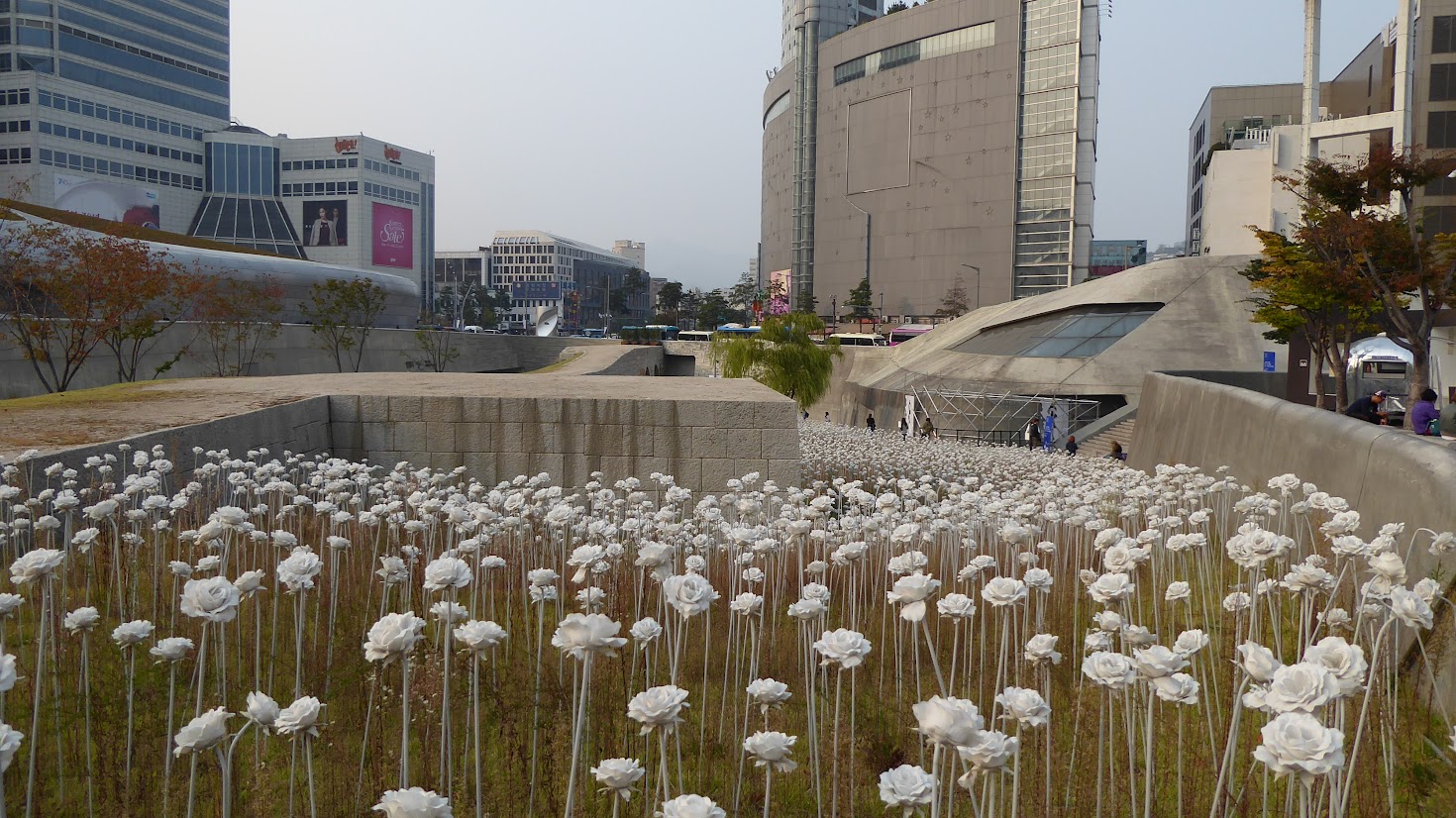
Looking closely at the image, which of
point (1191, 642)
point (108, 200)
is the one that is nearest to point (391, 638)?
point (1191, 642)

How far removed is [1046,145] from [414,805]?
9809cm

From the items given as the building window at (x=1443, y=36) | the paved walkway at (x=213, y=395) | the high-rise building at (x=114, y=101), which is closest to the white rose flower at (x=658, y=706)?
the paved walkway at (x=213, y=395)

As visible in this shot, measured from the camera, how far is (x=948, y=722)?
6.87ft

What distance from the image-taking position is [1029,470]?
15.0 metres

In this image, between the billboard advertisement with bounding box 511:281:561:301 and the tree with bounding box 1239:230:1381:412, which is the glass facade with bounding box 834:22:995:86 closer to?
the tree with bounding box 1239:230:1381:412

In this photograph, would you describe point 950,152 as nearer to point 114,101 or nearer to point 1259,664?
point 114,101

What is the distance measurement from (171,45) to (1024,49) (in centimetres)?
7874

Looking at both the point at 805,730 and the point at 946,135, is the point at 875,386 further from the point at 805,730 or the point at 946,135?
the point at 946,135

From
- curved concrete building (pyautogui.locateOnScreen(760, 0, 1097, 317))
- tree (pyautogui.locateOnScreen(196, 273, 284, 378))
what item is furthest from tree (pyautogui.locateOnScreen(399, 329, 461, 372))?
curved concrete building (pyautogui.locateOnScreen(760, 0, 1097, 317))

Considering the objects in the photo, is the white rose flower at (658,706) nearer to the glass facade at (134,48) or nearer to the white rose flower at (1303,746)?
the white rose flower at (1303,746)

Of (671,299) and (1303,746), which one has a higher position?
(671,299)

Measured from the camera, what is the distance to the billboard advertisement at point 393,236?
10569 centimetres

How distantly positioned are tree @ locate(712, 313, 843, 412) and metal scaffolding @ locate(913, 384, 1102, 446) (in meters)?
3.89

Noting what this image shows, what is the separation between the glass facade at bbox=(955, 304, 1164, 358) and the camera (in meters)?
34.9
